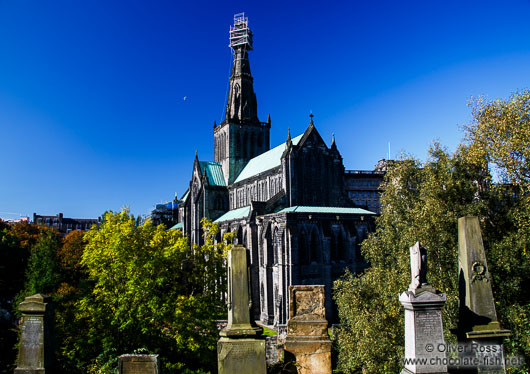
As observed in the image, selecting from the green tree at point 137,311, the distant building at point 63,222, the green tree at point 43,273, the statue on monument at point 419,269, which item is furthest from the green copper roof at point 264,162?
the distant building at point 63,222

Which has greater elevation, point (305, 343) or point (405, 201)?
point (405, 201)

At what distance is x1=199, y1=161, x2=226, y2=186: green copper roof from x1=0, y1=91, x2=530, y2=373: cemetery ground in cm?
3618

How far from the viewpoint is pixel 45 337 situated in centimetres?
932

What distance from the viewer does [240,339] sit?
849cm

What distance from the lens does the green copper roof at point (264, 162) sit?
158ft

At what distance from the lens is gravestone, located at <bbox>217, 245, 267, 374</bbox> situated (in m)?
8.44

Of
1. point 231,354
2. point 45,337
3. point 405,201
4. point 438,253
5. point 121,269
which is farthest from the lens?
point 405,201

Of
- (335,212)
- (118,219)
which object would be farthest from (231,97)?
(118,219)

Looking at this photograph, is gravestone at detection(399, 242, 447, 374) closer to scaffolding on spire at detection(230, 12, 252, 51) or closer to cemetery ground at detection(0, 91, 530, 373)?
cemetery ground at detection(0, 91, 530, 373)

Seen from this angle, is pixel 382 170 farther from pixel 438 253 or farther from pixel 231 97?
pixel 438 253

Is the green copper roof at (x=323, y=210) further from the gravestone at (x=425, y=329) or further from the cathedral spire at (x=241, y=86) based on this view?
the gravestone at (x=425, y=329)

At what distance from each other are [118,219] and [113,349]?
9283 millimetres

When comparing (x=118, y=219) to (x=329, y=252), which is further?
(x=329, y=252)

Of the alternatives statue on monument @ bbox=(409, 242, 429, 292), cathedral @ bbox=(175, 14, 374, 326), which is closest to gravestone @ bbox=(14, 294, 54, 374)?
statue on monument @ bbox=(409, 242, 429, 292)
